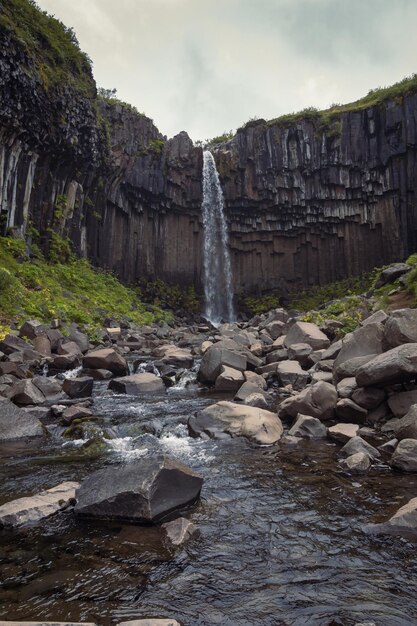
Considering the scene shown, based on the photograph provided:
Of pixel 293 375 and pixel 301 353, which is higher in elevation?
pixel 301 353

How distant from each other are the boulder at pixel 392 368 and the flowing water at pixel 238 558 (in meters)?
1.88

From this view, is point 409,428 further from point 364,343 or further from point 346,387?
point 364,343

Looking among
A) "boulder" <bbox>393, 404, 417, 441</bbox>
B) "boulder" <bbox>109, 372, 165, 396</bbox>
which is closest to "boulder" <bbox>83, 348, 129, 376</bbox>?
"boulder" <bbox>109, 372, 165, 396</bbox>

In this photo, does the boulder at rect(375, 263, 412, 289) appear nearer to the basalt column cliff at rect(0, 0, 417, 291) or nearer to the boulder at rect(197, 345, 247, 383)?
the boulder at rect(197, 345, 247, 383)

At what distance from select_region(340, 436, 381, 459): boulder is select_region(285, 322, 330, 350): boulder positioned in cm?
667

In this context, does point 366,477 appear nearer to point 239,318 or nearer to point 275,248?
point 239,318

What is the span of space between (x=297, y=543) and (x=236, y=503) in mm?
1002

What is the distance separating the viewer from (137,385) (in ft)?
36.1

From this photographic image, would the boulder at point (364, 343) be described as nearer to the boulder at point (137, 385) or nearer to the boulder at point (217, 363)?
the boulder at point (217, 363)

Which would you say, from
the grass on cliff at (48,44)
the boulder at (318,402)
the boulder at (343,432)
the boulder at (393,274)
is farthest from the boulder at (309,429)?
the grass on cliff at (48,44)

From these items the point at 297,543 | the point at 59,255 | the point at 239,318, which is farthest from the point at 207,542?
the point at 239,318

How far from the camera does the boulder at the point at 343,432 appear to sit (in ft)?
21.2

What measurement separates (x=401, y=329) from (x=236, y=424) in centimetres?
362

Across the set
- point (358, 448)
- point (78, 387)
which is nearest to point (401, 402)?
point (358, 448)
